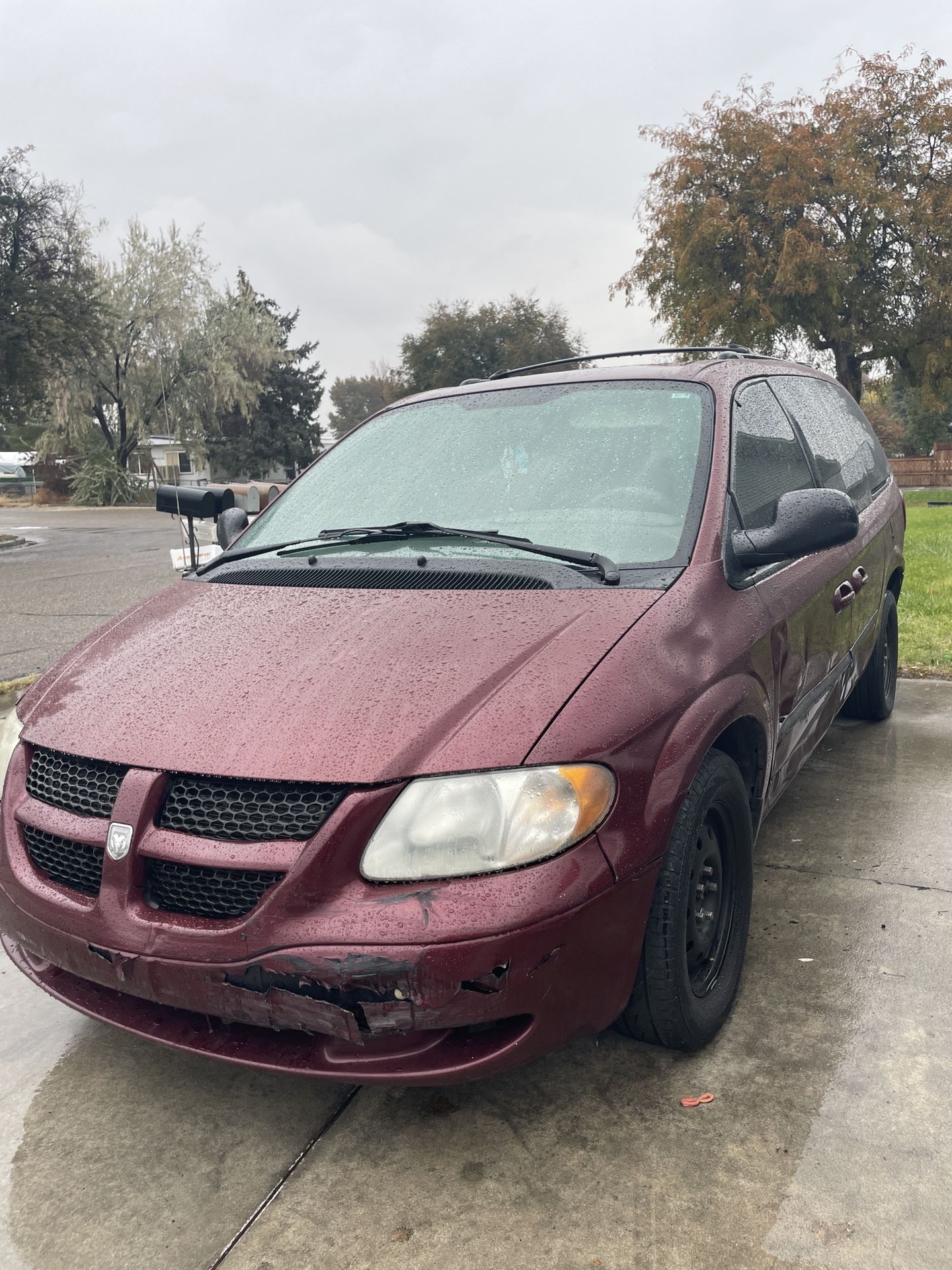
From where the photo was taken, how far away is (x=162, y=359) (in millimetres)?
40969

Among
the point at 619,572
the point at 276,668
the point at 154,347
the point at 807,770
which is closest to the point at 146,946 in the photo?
the point at 276,668

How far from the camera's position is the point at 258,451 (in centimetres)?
5241

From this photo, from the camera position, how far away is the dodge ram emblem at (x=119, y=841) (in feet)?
6.91

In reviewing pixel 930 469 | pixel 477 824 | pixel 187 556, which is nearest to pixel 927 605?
pixel 187 556

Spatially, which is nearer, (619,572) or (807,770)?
(619,572)

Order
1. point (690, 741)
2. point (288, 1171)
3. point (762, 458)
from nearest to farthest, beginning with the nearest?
point (288, 1171) < point (690, 741) < point (762, 458)

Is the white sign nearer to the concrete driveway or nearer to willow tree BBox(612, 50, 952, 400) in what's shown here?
the concrete driveway

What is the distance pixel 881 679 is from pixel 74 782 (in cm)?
397

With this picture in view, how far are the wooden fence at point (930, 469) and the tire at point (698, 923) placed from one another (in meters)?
32.5

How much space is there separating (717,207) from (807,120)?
12.8ft

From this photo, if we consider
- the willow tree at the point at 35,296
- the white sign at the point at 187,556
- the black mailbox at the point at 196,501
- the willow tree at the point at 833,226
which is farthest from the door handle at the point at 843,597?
the willow tree at the point at 833,226

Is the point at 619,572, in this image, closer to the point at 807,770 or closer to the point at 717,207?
the point at 807,770

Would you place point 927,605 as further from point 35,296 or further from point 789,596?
point 35,296

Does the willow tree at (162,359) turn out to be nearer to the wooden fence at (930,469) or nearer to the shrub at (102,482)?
the shrub at (102,482)
